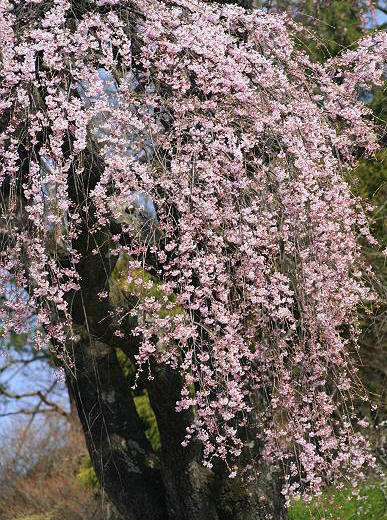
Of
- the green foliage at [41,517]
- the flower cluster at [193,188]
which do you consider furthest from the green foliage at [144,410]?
the flower cluster at [193,188]

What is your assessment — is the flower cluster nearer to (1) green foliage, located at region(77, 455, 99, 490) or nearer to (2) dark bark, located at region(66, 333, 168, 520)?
(2) dark bark, located at region(66, 333, 168, 520)

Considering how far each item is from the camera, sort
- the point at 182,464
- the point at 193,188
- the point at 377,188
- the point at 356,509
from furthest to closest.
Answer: the point at 356,509, the point at 377,188, the point at 182,464, the point at 193,188

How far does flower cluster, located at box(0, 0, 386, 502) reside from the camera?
4035mm

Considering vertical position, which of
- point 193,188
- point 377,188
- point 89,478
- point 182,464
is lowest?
point 182,464

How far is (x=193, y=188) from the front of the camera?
3.99 m

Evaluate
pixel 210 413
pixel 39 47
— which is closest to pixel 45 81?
pixel 39 47

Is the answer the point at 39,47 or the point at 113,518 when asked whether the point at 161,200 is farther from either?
the point at 113,518

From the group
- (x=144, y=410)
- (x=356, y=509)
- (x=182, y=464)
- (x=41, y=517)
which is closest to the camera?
(x=182, y=464)

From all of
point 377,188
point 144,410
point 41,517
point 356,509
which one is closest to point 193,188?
point 377,188

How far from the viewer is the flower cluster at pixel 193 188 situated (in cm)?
404

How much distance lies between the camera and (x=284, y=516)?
5.25 m

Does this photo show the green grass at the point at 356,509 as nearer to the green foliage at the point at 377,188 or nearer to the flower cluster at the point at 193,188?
the green foliage at the point at 377,188

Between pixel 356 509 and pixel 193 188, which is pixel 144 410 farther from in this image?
pixel 193 188

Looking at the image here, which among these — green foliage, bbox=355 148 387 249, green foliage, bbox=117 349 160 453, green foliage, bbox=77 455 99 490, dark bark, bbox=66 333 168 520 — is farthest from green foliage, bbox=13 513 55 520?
green foliage, bbox=355 148 387 249
